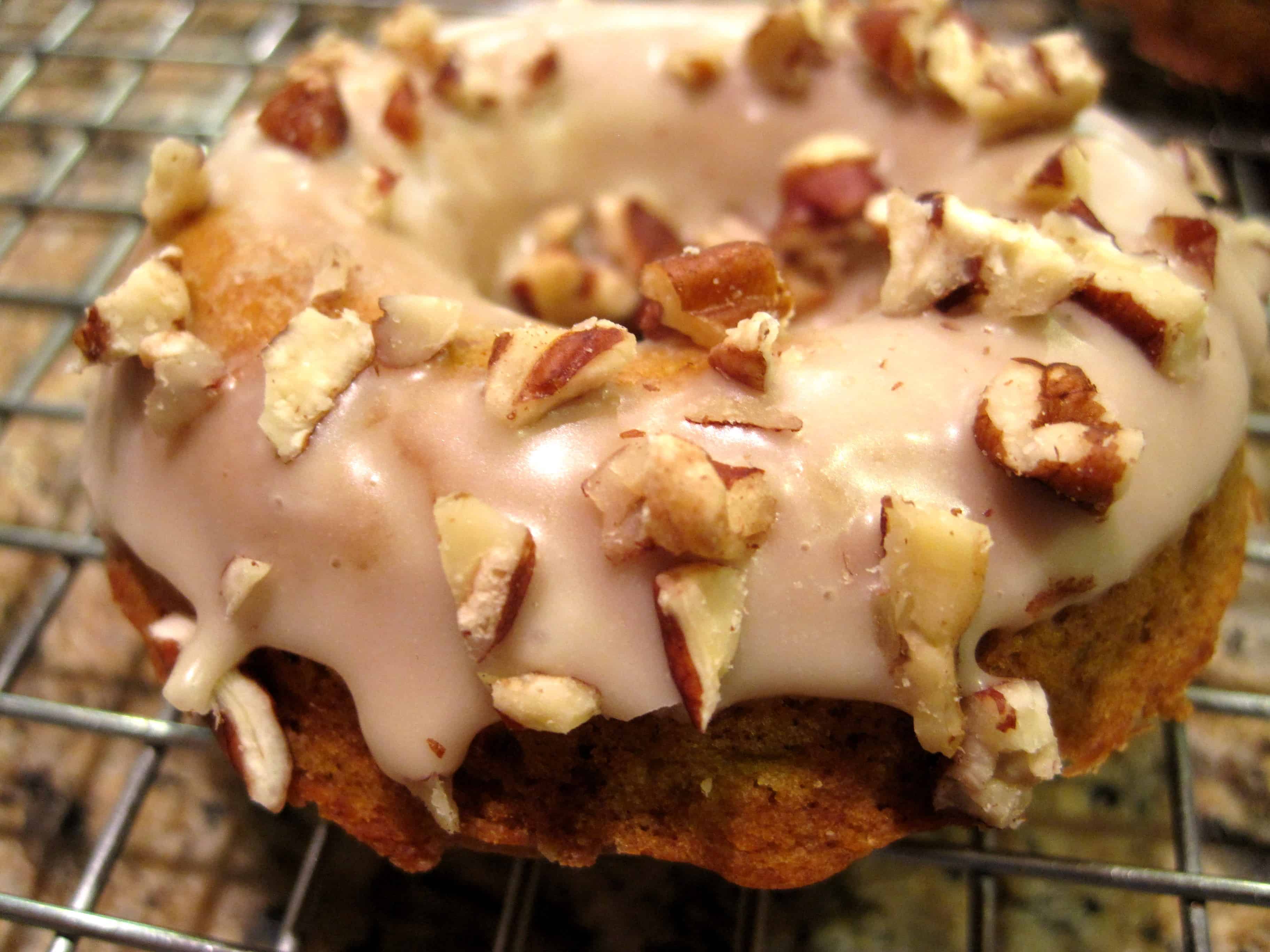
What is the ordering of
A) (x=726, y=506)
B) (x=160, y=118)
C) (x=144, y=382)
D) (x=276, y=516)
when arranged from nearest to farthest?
(x=726, y=506), (x=276, y=516), (x=144, y=382), (x=160, y=118)

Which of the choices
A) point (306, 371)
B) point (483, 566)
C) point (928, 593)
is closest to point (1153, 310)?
point (928, 593)

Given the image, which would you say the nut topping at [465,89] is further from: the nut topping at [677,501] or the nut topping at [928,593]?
the nut topping at [928,593]

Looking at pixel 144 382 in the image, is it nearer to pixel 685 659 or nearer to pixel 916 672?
pixel 685 659

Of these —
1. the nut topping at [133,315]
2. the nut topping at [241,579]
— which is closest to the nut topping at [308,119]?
the nut topping at [133,315]

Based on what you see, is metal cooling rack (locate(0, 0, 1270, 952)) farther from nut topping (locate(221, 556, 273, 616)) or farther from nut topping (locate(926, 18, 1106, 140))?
nut topping (locate(926, 18, 1106, 140))

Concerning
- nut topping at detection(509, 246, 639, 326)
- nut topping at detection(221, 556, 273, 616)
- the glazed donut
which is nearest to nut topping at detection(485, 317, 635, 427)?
the glazed donut

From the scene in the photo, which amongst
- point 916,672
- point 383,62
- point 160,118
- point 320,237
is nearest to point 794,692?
point 916,672

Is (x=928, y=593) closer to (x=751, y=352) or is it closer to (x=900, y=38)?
(x=751, y=352)
